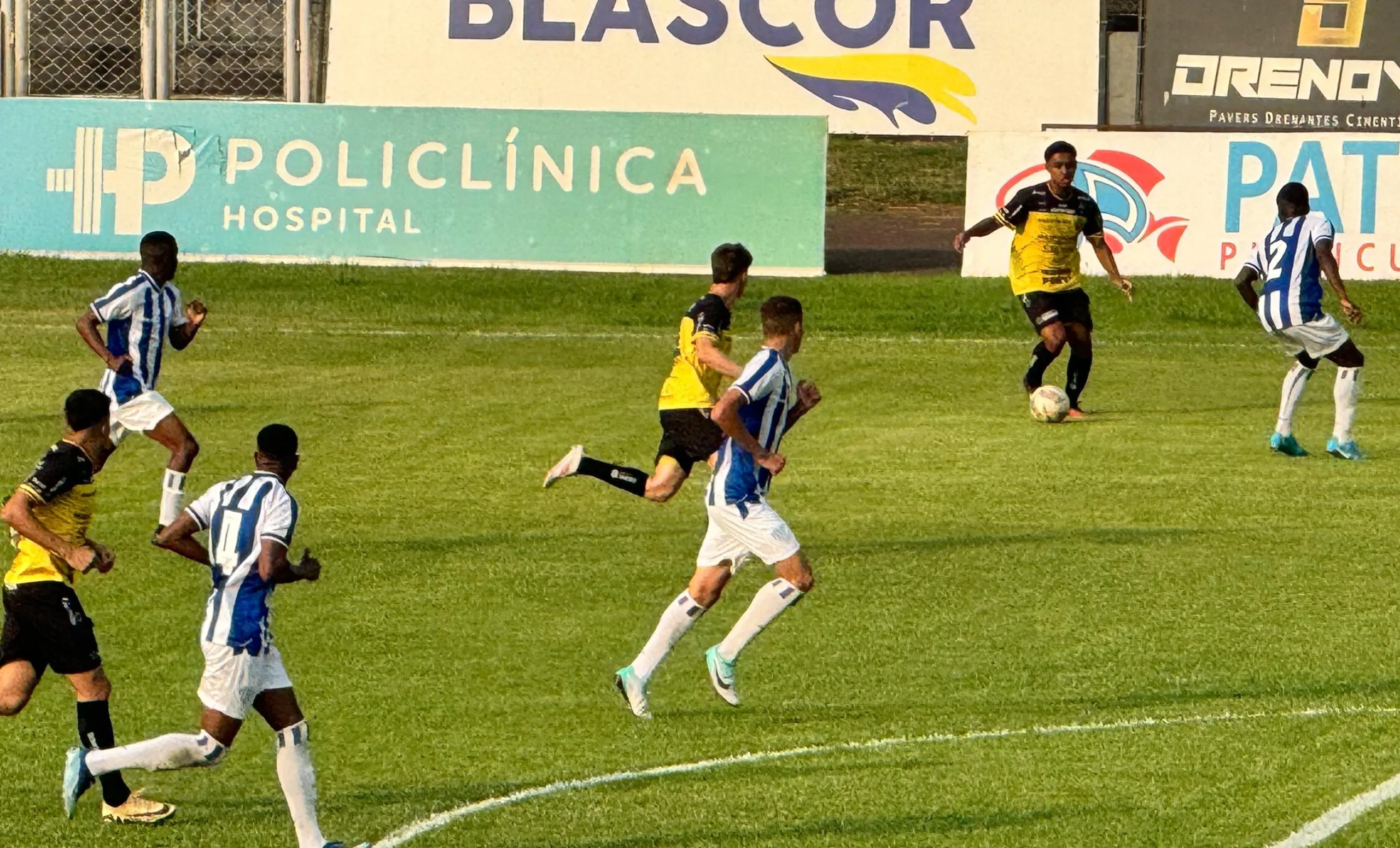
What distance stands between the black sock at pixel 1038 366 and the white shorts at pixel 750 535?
369 inches

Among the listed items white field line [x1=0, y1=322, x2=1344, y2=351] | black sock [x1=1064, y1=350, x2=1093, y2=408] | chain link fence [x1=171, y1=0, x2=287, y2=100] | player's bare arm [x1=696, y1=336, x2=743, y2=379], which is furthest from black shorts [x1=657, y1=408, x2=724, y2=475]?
chain link fence [x1=171, y1=0, x2=287, y2=100]

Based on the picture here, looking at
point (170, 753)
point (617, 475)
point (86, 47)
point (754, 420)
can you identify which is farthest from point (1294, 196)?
point (86, 47)

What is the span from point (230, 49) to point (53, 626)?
82.1 ft

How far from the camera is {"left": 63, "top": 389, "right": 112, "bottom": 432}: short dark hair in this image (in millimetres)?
8930

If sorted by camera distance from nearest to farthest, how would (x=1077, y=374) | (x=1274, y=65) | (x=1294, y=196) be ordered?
(x=1294, y=196)
(x=1077, y=374)
(x=1274, y=65)

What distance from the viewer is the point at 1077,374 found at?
19.4 metres

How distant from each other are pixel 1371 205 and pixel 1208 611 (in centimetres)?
1452

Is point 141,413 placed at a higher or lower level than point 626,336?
higher

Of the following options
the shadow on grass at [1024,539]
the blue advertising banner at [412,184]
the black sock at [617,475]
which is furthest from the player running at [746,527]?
the blue advertising banner at [412,184]

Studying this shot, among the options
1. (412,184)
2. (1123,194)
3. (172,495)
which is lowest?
(172,495)

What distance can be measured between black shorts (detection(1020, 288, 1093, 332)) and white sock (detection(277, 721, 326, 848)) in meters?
12.2

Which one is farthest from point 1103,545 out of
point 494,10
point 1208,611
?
point 494,10

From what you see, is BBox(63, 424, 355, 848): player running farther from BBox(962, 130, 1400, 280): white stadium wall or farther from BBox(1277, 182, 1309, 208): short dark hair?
BBox(962, 130, 1400, 280): white stadium wall

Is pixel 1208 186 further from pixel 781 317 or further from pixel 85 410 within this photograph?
pixel 85 410
